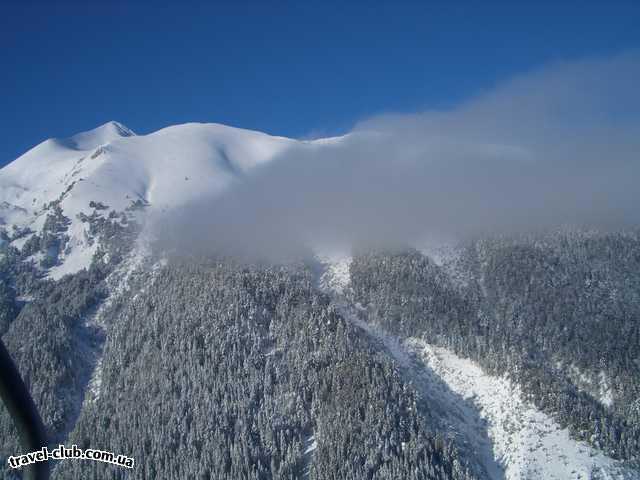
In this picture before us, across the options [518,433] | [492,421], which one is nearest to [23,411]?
[518,433]

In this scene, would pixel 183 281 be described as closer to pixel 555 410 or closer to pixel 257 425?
pixel 257 425

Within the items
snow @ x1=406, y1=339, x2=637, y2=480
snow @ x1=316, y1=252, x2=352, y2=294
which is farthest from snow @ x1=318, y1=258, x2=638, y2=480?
snow @ x1=316, y1=252, x2=352, y2=294

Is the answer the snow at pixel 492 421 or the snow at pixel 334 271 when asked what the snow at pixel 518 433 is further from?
the snow at pixel 334 271

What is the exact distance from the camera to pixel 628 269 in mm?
163250

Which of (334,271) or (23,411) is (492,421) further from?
(23,411)

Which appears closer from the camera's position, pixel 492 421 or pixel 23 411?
pixel 23 411

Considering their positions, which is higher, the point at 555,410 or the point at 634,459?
the point at 555,410

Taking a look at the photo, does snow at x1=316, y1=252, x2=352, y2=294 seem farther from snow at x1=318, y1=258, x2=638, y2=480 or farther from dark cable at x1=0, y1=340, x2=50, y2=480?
dark cable at x1=0, y1=340, x2=50, y2=480

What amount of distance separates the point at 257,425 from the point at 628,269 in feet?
412

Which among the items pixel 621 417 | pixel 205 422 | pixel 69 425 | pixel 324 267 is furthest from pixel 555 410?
pixel 69 425

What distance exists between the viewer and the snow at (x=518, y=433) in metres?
93.9

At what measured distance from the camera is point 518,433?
10512cm

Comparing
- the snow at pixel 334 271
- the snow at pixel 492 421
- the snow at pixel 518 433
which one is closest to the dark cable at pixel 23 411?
the snow at pixel 492 421

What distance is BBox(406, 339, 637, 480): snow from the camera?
93875mm
